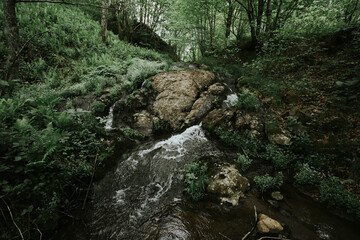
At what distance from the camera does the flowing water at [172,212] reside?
3473mm

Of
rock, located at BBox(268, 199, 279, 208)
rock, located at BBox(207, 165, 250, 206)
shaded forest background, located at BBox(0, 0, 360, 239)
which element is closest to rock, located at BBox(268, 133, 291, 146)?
shaded forest background, located at BBox(0, 0, 360, 239)

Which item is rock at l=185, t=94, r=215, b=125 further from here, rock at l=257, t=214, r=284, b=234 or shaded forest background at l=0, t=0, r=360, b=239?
rock at l=257, t=214, r=284, b=234

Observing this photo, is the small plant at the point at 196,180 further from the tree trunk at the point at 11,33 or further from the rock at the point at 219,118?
the tree trunk at the point at 11,33

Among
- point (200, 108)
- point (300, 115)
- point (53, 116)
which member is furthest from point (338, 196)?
point (53, 116)

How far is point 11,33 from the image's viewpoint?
486 centimetres

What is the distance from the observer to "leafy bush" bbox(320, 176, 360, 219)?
383cm

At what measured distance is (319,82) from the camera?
24.0ft

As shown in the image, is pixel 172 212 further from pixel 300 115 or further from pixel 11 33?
pixel 11 33

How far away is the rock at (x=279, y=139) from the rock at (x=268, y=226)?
3.21 metres

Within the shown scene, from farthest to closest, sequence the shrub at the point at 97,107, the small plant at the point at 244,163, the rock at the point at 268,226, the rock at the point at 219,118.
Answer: the shrub at the point at 97,107 < the rock at the point at 219,118 < the small plant at the point at 244,163 < the rock at the point at 268,226

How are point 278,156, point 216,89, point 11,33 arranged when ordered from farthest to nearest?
point 216,89 < point 278,156 < point 11,33

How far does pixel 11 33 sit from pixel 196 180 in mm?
7505

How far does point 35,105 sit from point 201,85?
762cm

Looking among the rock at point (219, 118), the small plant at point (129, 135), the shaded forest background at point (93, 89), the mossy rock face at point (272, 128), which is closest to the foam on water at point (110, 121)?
the shaded forest background at point (93, 89)
